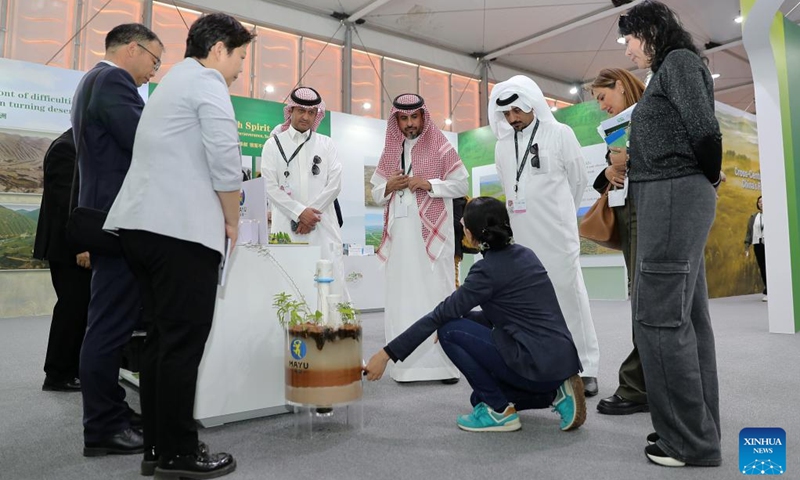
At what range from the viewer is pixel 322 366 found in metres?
2.15

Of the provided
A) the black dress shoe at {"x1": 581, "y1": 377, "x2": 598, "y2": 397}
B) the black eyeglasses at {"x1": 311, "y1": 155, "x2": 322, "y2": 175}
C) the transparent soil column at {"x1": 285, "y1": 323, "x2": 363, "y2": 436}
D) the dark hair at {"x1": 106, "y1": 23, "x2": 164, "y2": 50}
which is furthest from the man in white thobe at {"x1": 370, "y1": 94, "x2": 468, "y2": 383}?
the dark hair at {"x1": 106, "y1": 23, "x2": 164, "y2": 50}

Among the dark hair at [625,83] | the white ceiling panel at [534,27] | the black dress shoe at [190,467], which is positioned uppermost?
the white ceiling panel at [534,27]

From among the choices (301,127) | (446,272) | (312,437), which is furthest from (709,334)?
(301,127)

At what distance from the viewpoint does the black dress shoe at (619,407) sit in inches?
96.7

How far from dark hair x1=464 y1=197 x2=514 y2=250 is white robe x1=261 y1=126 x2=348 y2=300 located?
1.53 meters

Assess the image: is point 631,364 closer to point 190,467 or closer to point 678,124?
point 678,124

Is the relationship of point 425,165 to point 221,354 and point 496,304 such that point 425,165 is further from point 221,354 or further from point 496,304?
point 221,354

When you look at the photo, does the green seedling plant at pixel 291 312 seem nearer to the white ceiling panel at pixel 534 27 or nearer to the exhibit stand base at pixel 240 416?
the exhibit stand base at pixel 240 416

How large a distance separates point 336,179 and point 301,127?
16.3 inches

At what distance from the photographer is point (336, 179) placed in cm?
379

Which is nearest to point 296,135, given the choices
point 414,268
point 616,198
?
point 414,268

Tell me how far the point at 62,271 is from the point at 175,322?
6.44 feet

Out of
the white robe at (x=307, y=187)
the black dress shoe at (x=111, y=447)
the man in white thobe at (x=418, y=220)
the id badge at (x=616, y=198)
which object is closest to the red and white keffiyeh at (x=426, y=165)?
the man in white thobe at (x=418, y=220)

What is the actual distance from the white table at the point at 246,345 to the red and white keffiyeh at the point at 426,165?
104cm
